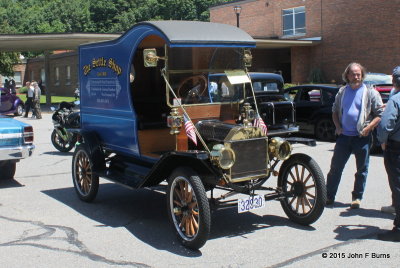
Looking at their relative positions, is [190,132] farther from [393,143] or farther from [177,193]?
[393,143]

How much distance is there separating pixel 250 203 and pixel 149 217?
1762 millimetres

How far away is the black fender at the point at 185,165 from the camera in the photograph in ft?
17.8

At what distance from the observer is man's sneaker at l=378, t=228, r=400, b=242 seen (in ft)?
18.1

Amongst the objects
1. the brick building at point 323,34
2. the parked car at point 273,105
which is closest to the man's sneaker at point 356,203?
the parked car at point 273,105

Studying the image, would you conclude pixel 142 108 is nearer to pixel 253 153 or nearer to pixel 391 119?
pixel 253 153

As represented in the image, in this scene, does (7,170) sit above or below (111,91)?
below

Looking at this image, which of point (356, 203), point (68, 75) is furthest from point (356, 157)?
point (68, 75)

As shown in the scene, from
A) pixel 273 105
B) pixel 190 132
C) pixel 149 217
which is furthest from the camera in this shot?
pixel 273 105

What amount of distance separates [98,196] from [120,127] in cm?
161

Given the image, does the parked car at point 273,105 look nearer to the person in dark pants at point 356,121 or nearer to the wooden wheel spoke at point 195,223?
the person in dark pants at point 356,121

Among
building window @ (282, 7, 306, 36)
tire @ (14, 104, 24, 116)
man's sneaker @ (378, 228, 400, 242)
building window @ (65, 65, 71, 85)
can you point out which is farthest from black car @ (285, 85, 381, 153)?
building window @ (65, 65, 71, 85)

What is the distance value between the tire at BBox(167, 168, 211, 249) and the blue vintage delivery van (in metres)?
0.01

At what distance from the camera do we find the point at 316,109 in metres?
14.4

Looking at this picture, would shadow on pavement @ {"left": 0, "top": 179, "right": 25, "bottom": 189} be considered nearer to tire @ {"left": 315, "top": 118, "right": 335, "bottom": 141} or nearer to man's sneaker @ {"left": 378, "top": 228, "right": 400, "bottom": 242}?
man's sneaker @ {"left": 378, "top": 228, "right": 400, "bottom": 242}
